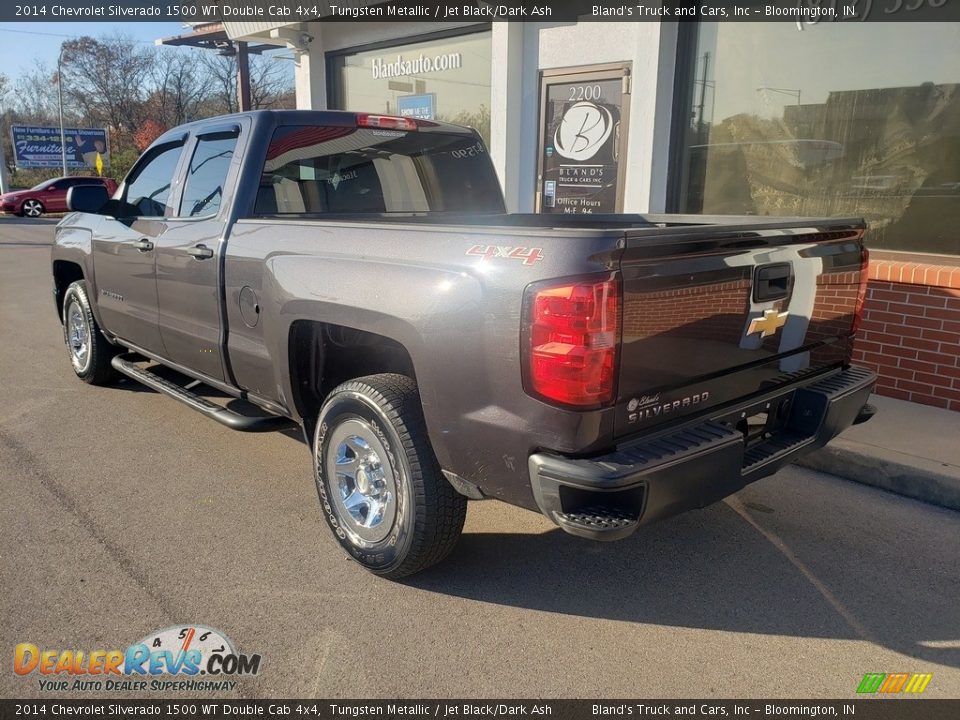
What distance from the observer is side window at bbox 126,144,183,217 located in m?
4.71

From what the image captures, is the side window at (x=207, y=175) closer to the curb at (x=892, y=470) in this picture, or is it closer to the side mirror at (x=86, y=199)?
the side mirror at (x=86, y=199)

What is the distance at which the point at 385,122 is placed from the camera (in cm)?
445

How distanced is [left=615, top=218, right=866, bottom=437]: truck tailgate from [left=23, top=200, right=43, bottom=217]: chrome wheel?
105 ft

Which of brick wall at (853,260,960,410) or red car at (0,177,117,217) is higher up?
brick wall at (853,260,960,410)

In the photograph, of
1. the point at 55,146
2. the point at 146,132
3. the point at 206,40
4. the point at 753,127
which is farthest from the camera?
the point at 146,132

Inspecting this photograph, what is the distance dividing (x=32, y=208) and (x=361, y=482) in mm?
31147

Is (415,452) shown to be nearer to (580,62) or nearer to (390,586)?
(390,586)

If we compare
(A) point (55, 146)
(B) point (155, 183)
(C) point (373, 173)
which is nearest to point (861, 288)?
(C) point (373, 173)

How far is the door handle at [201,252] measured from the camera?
395 centimetres

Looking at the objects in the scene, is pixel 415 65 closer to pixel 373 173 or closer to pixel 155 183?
pixel 155 183

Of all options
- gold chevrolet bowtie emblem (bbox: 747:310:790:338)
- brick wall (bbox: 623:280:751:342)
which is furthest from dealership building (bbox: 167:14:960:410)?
brick wall (bbox: 623:280:751:342)

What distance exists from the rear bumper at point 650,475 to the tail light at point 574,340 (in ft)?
0.74

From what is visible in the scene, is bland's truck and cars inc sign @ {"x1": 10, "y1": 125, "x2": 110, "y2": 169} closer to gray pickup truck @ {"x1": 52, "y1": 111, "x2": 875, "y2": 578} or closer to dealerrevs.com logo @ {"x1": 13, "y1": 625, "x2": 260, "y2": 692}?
gray pickup truck @ {"x1": 52, "y1": 111, "x2": 875, "y2": 578}

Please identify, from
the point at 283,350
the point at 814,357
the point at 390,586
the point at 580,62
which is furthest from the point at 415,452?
the point at 580,62
